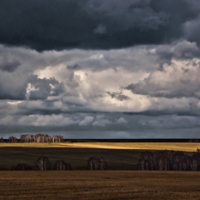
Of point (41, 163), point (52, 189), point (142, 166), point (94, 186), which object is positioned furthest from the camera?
point (142, 166)

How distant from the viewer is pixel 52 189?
33219 mm

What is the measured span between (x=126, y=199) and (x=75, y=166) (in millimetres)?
55928

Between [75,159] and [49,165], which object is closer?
[49,165]

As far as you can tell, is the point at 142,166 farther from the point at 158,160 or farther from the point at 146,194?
the point at 146,194

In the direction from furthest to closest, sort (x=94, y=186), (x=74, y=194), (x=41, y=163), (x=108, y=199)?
(x=41, y=163)
(x=94, y=186)
(x=74, y=194)
(x=108, y=199)

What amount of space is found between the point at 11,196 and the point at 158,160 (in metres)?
60.5

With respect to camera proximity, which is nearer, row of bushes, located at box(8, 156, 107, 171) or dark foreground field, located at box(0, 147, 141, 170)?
row of bushes, located at box(8, 156, 107, 171)

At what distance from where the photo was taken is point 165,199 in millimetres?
27734

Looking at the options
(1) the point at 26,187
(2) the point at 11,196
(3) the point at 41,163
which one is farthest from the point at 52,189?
(3) the point at 41,163

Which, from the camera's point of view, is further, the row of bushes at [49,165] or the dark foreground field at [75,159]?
the dark foreground field at [75,159]

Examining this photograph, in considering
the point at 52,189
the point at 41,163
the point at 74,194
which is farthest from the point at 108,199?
the point at 41,163

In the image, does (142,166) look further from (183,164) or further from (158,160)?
(183,164)

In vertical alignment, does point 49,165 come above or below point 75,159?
above

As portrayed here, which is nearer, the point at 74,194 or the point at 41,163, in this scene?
the point at 74,194
